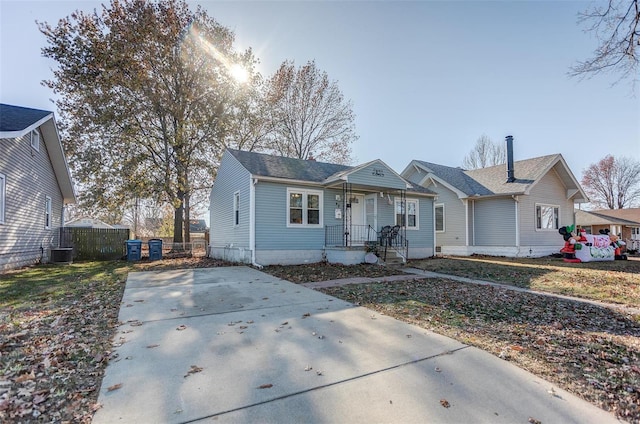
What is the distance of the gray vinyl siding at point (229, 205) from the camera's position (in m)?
12.6

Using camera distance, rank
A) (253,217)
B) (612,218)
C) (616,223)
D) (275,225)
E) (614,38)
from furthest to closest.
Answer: (612,218) → (616,223) → (275,225) → (253,217) → (614,38)

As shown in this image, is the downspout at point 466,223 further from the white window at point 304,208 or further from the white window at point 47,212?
the white window at point 47,212

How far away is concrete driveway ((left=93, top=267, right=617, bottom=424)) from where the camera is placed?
2.45 meters

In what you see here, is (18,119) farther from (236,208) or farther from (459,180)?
(459,180)

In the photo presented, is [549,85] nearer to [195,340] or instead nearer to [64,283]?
[195,340]

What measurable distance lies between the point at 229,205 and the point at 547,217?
17.7 m

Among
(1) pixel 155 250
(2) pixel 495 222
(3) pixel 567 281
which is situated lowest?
(3) pixel 567 281

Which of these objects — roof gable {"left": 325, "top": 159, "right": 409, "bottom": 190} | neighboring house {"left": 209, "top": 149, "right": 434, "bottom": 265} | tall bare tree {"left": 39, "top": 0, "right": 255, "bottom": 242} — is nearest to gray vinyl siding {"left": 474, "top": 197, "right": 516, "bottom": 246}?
neighboring house {"left": 209, "top": 149, "right": 434, "bottom": 265}

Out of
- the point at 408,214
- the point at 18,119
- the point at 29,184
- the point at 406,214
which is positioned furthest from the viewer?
the point at 408,214

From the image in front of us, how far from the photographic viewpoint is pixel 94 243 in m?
16.1

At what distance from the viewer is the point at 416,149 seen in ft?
88.1

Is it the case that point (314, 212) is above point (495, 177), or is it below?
below

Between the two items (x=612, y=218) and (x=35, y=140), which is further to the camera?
(x=612, y=218)

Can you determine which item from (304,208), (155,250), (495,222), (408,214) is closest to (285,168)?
(304,208)
